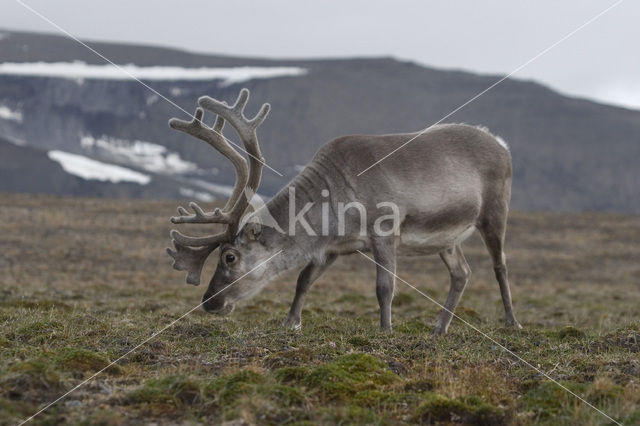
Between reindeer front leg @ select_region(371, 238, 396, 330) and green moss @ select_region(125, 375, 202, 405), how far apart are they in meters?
4.05

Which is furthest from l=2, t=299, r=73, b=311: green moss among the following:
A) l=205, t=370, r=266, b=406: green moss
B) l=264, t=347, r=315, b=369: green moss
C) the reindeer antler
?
l=205, t=370, r=266, b=406: green moss

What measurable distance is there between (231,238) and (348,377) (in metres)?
4.09

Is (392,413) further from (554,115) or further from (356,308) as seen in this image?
(554,115)

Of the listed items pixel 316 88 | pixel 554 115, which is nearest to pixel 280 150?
pixel 316 88

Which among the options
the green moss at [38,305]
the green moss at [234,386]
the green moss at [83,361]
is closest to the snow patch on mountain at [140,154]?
the green moss at [38,305]

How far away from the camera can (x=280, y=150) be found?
137 meters

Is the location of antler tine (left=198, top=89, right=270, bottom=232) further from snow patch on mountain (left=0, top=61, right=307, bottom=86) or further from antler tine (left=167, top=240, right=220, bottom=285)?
snow patch on mountain (left=0, top=61, right=307, bottom=86)

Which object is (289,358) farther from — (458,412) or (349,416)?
(458,412)

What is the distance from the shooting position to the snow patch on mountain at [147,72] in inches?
6206

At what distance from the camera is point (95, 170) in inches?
4104

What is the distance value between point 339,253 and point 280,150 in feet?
418

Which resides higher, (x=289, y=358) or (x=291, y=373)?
(x=291, y=373)

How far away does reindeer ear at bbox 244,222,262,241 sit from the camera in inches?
404

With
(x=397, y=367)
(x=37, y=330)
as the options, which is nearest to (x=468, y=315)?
(x=397, y=367)
